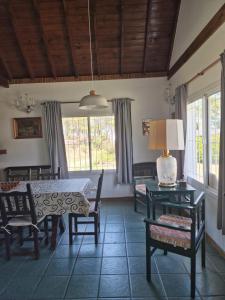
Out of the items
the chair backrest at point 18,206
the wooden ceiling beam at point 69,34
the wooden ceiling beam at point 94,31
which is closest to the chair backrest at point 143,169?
the wooden ceiling beam at point 94,31

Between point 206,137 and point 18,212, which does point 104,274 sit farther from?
point 206,137

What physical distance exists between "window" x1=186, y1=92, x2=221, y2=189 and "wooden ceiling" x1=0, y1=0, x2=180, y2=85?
1.53 meters

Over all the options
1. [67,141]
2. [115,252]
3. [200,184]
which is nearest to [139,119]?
[67,141]

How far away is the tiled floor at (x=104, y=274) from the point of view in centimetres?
220

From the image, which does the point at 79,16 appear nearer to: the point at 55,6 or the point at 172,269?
the point at 55,6

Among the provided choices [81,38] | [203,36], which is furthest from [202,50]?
[81,38]

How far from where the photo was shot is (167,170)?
10.2ft

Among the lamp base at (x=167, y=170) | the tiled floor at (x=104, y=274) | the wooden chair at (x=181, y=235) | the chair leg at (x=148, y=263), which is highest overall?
the lamp base at (x=167, y=170)

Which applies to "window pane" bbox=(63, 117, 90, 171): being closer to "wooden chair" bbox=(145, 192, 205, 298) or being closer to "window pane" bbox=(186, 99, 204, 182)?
"window pane" bbox=(186, 99, 204, 182)

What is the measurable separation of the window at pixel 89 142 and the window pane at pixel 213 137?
2.44m

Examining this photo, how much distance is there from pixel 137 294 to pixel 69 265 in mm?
879

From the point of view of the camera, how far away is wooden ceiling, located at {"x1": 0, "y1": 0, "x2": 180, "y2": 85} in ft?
13.0

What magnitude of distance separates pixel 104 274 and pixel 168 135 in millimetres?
A: 1672

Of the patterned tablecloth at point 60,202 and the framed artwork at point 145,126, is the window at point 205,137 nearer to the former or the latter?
the framed artwork at point 145,126
